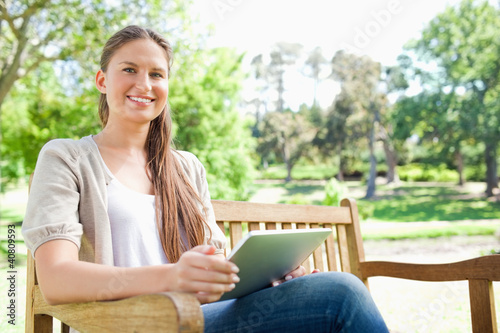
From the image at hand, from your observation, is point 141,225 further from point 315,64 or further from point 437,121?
point 315,64

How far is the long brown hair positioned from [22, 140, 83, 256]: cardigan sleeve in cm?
22

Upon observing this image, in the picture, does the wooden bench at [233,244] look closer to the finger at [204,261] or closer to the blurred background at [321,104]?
the finger at [204,261]

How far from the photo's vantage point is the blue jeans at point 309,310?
794mm

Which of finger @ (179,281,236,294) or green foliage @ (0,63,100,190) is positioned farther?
green foliage @ (0,63,100,190)

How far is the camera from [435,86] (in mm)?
13875

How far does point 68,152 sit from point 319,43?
17487 millimetres

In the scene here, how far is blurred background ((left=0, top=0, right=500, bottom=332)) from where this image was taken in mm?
5949

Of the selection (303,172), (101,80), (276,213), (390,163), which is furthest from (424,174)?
A: (101,80)

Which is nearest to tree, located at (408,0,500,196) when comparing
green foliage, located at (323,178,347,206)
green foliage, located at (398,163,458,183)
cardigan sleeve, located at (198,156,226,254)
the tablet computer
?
green foliage, located at (398,163,458,183)

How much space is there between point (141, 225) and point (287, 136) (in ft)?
53.7

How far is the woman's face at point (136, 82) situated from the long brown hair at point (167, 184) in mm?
33

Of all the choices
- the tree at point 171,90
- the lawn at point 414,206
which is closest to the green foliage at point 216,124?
the tree at point 171,90

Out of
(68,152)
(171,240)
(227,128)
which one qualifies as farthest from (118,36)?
(227,128)

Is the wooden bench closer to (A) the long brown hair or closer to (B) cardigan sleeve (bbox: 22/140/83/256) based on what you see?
(B) cardigan sleeve (bbox: 22/140/83/256)
